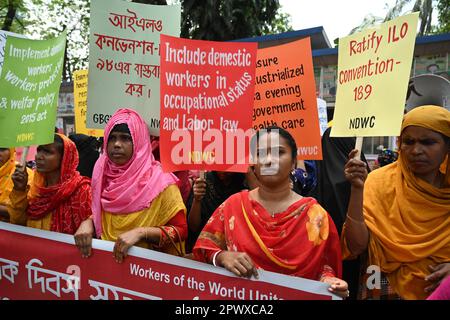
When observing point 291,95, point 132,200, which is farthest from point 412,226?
point 132,200

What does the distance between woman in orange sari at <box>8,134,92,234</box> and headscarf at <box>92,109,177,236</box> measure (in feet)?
0.82

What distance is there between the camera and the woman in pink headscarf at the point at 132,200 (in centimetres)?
230

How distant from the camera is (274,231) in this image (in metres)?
1.85

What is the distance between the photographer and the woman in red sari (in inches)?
71.2

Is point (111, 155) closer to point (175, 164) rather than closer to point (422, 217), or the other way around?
point (175, 164)

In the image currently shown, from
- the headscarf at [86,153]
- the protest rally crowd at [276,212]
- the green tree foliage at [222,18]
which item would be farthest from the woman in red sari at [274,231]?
the green tree foliage at [222,18]

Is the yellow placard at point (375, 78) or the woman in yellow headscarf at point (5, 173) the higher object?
the yellow placard at point (375, 78)

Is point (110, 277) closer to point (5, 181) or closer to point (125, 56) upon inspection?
point (125, 56)

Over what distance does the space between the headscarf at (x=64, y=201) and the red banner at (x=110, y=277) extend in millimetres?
170

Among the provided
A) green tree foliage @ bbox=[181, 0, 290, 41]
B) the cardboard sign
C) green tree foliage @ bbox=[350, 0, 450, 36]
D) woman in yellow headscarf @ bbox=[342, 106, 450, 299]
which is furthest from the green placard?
green tree foliage @ bbox=[350, 0, 450, 36]

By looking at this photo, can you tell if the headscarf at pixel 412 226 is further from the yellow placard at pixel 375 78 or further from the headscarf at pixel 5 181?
the headscarf at pixel 5 181

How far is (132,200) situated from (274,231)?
90cm

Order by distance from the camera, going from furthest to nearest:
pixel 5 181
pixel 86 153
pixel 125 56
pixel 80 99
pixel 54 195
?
pixel 80 99 < pixel 86 153 < pixel 5 181 < pixel 125 56 < pixel 54 195

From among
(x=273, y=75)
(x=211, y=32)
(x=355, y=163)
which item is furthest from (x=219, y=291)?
(x=211, y=32)
